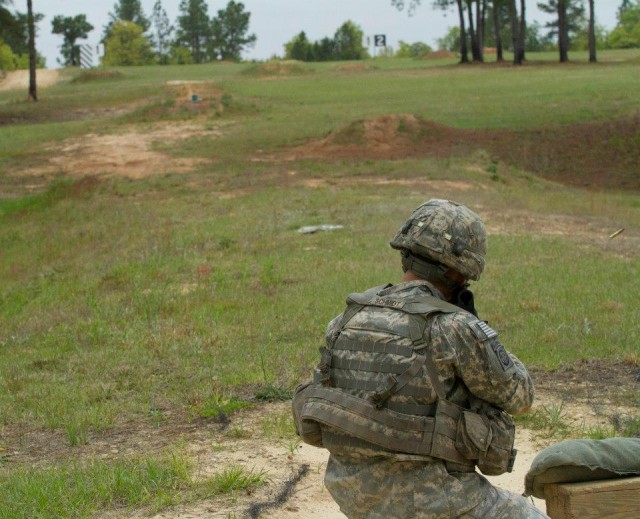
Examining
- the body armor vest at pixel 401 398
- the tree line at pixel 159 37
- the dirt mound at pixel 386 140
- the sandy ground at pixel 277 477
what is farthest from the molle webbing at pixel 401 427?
the tree line at pixel 159 37

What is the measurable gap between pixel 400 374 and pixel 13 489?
280 centimetres

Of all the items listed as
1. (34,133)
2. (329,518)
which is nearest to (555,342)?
(329,518)

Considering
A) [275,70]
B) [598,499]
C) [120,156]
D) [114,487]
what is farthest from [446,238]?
[275,70]

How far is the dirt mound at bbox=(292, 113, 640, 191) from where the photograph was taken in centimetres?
2578

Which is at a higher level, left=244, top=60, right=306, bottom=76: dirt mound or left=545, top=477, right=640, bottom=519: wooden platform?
left=244, top=60, right=306, bottom=76: dirt mound

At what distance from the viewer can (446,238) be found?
3.82 meters

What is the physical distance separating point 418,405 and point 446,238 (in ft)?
2.00

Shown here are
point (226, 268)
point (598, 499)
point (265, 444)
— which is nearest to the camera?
point (598, 499)

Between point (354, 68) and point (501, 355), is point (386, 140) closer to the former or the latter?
point (501, 355)

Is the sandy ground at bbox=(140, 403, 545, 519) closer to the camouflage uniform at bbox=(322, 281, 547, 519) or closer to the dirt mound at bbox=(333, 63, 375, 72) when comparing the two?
the camouflage uniform at bbox=(322, 281, 547, 519)

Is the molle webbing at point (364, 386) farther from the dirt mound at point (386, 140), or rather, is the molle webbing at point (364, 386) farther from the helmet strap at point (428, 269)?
the dirt mound at point (386, 140)

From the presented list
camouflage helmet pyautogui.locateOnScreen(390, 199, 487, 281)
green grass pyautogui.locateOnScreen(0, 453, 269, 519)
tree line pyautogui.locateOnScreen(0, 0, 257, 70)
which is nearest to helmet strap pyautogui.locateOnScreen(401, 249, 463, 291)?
camouflage helmet pyautogui.locateOnScreen(390, 199, 487, 281)

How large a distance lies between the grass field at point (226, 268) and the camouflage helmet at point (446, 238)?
2.15 meters

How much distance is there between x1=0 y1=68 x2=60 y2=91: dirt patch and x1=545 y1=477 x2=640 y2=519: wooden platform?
56663 millimetres
